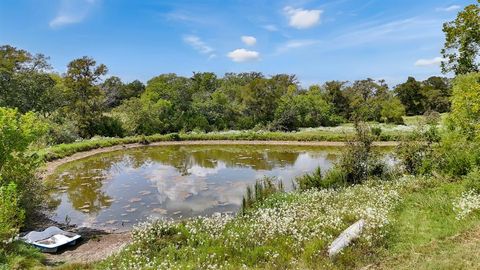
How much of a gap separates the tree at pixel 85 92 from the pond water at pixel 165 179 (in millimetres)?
9161

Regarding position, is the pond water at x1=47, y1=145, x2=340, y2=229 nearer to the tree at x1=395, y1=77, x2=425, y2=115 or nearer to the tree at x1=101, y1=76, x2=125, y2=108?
the tree at x1=101, y1=76, x2=125, y2=108

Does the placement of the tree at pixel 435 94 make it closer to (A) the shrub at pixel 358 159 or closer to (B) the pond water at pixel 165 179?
(B) the pond water at pixel 165 179

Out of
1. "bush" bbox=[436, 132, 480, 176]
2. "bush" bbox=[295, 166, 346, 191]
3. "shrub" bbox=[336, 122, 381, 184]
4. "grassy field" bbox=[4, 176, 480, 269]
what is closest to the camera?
"grassy field" bbox=[4, 176, 480, 269]

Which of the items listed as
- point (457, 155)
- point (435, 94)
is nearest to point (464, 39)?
point (457, 155)

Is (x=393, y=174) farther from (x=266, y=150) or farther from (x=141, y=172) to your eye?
(x=266, y=150)

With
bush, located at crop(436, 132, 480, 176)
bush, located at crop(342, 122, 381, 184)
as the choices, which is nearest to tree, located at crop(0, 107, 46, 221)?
bush, located at crop(342, 122, 381, 184)

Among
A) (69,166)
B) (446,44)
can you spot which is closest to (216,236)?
(446,44)

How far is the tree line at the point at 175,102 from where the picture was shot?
38.6 meters

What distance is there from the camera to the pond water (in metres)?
15.7

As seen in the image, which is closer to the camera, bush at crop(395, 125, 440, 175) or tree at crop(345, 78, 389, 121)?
bush at crop(395, 125, 440, 175)

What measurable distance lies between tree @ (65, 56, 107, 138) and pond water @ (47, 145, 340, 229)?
916 centimetres

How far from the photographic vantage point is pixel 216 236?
9.47 metres

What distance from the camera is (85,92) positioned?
137 feet

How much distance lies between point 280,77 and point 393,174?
52.6 meters
